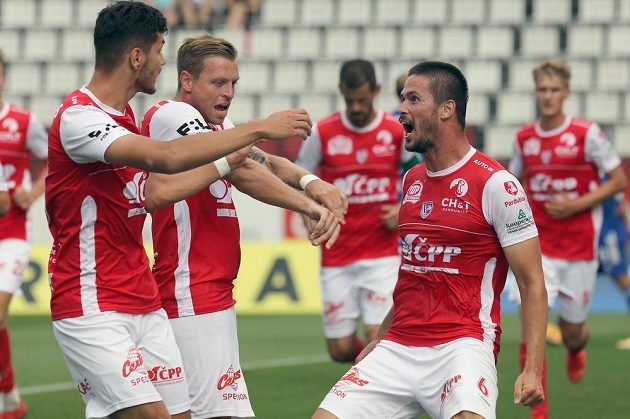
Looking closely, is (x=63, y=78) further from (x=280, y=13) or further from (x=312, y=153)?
(x=312, y=153)

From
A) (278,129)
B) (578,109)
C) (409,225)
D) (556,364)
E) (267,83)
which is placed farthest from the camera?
(267,83)

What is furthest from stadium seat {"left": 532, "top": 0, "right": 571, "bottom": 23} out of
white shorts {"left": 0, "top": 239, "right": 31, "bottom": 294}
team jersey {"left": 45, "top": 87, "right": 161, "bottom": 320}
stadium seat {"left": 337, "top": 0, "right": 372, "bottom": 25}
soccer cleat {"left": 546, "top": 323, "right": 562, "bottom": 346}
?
team jersey {"left": 45, "top": 87, "right": 161, "bottom": 320}

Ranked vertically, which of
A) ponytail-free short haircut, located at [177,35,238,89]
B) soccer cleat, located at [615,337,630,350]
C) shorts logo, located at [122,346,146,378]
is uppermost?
ponytail-free short haircut, located at [177,35,238,89]

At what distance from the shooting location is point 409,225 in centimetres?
598

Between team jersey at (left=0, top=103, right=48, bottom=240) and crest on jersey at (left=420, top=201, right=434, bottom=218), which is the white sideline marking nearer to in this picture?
team jersey at (left=0, top=103, right=48, bottom=240)

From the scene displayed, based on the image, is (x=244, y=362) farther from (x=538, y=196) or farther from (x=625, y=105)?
(x=625, y=105)

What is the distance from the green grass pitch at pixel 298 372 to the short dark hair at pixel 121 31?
174 inches

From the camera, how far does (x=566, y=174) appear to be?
403 inches

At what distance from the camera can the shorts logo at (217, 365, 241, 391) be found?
607 centimetres

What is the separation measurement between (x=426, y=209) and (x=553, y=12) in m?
18.2

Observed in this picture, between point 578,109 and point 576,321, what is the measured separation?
41.9ft

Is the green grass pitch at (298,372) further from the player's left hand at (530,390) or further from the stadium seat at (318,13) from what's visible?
the stadium seat at (318,13)

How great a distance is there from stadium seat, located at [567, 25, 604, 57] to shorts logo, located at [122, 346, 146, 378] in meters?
18.9

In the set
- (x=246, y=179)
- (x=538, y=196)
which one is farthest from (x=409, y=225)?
(x=538, y=196)
